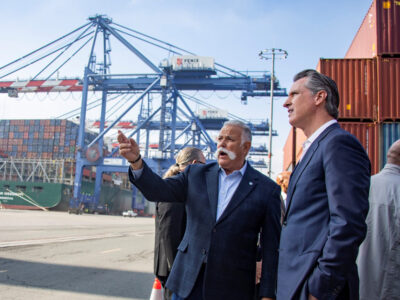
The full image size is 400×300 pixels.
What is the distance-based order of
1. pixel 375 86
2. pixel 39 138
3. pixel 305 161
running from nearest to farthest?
pixel 305 161, pixel 375 86, pixel 39 138

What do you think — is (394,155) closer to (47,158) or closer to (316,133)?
(316,133)

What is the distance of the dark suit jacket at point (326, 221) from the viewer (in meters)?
1.52

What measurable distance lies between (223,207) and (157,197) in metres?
0.41

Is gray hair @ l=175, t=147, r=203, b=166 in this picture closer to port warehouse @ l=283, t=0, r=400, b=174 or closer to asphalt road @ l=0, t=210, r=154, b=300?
asphalt road @ l=0, t=210, r=154, b=300

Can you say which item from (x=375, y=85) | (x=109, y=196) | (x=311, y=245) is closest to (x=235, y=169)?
(x=311, y=245)

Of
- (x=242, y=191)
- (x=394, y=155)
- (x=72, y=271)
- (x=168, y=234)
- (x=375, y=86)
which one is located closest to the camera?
(x=242, y=191)

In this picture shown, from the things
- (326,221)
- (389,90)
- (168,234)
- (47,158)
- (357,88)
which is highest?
(47,158)

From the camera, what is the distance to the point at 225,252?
214 centimetres

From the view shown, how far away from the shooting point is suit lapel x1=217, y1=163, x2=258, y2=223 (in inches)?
87.0

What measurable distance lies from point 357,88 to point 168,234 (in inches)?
315

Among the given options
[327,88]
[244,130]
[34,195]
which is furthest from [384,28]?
[34,195]

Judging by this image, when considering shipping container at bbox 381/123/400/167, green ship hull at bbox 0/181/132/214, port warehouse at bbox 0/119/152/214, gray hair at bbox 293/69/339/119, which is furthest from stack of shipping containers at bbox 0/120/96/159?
gray hair at bbox 293/69/339/119

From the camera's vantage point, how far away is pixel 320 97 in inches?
77.2

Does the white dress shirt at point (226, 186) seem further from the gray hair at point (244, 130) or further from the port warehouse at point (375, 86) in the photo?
the port warehouse at point (375, 86)
